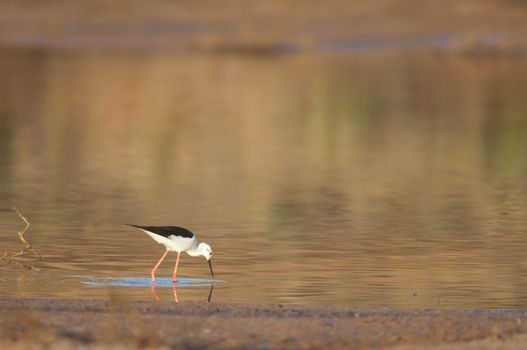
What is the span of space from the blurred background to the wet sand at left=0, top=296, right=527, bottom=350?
2.91 feet

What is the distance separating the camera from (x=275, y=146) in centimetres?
2289

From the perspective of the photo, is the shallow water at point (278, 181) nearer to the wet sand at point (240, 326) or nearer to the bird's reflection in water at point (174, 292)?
the bird's reflection in water at point (174, 292)

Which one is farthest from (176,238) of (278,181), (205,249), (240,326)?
(278,181)

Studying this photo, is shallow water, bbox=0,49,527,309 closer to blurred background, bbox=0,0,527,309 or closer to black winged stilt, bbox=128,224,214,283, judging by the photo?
blurred background, bbox=0,0,527,309

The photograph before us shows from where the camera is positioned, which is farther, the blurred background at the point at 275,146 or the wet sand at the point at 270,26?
the wet sand at the point at 270,26

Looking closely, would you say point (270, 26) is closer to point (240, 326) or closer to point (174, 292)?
point (174, 292)

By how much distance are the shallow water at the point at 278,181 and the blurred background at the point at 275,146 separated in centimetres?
5

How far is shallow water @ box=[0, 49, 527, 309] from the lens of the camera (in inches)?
447

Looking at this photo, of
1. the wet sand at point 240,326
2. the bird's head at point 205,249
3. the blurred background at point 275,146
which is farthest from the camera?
the blurred background at point 275,146

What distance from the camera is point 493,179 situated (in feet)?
60.2

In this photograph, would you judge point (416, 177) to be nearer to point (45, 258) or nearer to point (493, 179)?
point (493, 179)

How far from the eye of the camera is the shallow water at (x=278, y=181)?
1135 cm

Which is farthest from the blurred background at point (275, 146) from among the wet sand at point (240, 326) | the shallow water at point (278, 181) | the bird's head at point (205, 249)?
the wet sand at point (240, 326)

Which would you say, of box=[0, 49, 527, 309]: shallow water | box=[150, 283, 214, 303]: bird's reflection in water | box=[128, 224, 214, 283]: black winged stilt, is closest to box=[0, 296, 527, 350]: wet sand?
box=[150, 283, 214, 303]: bird's reflection in water
